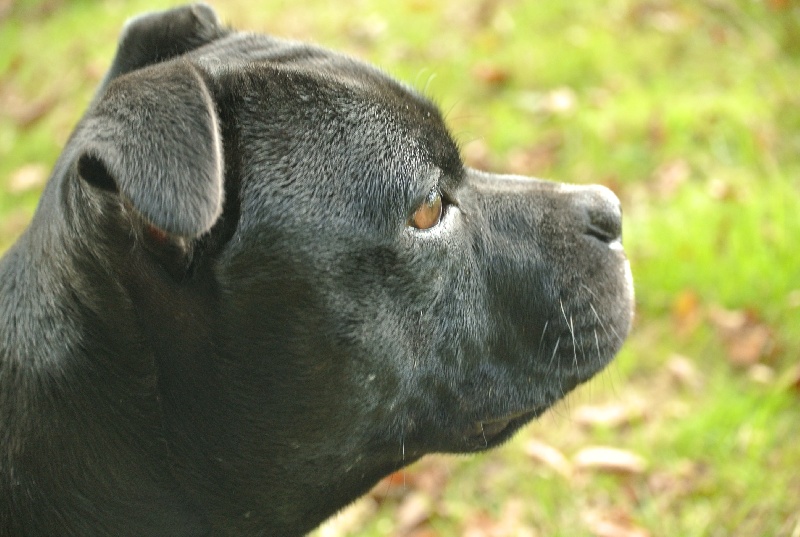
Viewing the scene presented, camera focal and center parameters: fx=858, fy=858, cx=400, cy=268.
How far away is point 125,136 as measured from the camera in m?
1.89

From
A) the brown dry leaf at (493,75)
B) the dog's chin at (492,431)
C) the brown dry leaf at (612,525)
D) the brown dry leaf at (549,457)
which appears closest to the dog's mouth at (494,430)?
the dog's chin at (492,431)

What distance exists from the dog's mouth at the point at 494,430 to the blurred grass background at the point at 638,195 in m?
0.91

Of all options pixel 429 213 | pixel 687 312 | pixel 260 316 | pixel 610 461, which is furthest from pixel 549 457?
pixel 260 316

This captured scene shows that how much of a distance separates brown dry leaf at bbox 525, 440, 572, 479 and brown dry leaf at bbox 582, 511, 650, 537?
273 millimetres

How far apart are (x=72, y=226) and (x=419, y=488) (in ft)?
7.68

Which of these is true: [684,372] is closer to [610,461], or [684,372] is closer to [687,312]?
[687,312]

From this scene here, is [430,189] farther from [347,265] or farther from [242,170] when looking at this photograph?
[242,170]

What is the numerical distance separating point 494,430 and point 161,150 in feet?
4.65

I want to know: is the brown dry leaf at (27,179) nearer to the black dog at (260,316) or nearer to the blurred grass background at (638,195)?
the blurred grass background at (638,195)

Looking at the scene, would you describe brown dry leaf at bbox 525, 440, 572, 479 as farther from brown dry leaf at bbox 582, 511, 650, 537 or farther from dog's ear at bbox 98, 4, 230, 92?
dog's ear at bbox 98, 4, 230, 92

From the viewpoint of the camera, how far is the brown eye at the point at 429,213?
244cm

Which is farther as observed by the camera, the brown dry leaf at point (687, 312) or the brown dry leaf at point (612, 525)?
the brown dry leaf at point (687, 312)

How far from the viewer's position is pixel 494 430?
273cm

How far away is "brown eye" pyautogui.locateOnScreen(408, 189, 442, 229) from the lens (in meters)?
2.44
